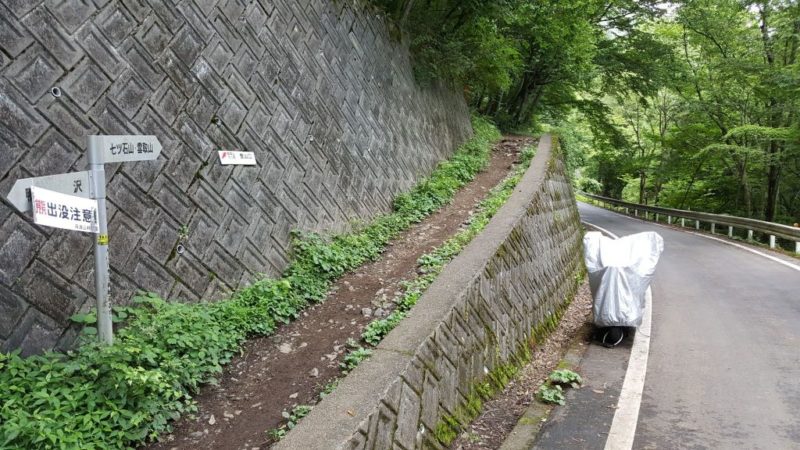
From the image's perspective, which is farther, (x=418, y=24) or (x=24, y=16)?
(x=418, y=24)

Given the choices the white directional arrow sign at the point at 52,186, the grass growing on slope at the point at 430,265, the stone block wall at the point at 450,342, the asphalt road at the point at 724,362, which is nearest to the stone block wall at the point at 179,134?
the white directional arrow sign at the point at 52,186

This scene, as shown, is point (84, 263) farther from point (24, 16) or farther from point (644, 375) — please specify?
point (644, 375)

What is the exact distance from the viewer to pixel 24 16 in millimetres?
4109

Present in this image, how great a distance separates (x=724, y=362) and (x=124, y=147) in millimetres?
6740

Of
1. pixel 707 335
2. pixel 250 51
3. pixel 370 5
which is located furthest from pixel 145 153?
pixel 370 5

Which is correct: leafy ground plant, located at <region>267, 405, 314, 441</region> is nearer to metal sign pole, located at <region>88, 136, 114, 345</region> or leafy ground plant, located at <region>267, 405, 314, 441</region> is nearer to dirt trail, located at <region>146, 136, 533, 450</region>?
dirt trail, located at <region>146, 136, 533, 450</region>

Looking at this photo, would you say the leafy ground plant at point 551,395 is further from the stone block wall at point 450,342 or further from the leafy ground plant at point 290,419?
the leafy ground plant at point 290,419

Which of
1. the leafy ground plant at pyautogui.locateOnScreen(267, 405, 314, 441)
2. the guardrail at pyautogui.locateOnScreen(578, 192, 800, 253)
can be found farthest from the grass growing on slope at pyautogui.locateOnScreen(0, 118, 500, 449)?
the guardrail at pyautogui.locateOnScreen(578, 192, 800, 253)

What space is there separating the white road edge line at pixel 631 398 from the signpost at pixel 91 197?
13.6ft

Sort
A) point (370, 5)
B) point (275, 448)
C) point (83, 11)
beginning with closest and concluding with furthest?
point (275, 448) → point (83, 11) → point (370, 5)

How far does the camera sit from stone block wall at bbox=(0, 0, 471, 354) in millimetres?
3975

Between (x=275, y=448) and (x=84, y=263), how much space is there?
247 cm

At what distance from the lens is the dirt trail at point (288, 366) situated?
3.78 m

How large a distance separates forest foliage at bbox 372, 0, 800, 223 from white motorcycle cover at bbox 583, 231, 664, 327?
7422 millimetres
